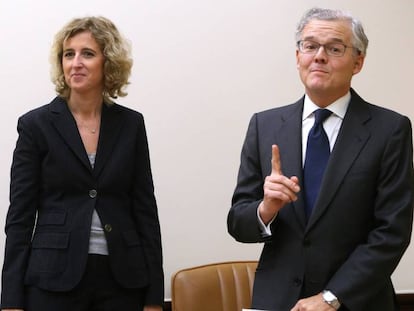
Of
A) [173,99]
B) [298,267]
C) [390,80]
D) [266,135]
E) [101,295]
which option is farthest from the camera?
[390,80]

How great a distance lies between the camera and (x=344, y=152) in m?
1.90

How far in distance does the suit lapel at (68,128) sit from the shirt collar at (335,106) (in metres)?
0.79

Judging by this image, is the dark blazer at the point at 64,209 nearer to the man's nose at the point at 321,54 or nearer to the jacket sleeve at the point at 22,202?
the jacket sleeve at the point at 22,202

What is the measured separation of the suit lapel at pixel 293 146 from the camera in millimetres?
1896

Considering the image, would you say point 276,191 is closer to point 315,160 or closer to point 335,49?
point 315,160

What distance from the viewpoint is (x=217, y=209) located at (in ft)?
10.8

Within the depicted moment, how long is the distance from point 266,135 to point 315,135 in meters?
0.17

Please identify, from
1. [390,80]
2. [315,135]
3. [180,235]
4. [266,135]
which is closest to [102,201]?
[266,135]

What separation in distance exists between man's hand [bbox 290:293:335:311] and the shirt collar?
0.58m

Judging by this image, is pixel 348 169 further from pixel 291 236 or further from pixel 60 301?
pixel 60 301

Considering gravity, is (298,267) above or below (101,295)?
above

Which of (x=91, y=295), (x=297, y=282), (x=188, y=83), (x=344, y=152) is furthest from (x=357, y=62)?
(x=188, y=83)

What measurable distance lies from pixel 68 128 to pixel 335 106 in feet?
3.11

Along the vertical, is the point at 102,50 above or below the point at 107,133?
above
